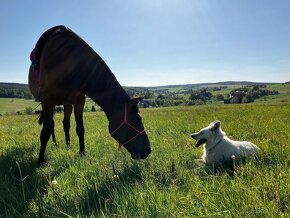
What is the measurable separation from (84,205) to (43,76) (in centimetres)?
402

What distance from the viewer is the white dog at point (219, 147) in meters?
5.75

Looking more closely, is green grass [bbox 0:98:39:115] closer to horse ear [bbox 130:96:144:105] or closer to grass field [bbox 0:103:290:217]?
horse ear [bbox 130:96:144:105]

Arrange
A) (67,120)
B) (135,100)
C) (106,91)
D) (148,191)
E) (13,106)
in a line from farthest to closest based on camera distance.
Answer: (13,106), (67,120), (106,91), (135,100), (148,191)

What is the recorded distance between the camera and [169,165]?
4.79m

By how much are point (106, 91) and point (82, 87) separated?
642 mm

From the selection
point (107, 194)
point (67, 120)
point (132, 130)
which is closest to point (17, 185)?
point (107, 194)

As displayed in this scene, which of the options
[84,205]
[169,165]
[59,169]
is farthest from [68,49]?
[84,205]

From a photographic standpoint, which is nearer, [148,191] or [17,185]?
[148,191]

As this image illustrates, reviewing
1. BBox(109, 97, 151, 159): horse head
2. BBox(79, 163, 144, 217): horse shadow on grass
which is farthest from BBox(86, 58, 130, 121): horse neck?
BBox(79, 163, 144, 217): horse shadow on grass

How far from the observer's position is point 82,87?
656 cm

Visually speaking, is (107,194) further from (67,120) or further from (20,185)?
(67,120)

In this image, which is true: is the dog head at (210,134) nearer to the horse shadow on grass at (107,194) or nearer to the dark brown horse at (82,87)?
the dark brown horse at (82,87)

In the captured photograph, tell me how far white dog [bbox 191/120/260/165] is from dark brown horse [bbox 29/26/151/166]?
1.21m

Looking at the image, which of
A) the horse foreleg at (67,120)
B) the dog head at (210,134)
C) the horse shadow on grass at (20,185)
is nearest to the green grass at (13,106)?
the horse foreleg at (67,120)
